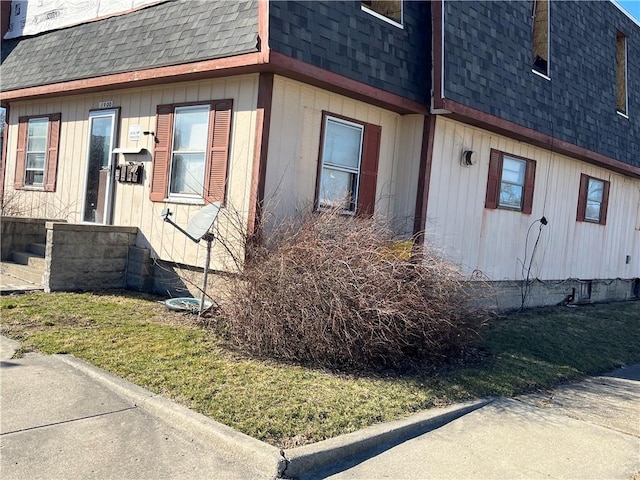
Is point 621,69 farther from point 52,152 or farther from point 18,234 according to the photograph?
point 18,234

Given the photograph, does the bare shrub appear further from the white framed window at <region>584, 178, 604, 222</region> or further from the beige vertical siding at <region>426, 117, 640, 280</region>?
the white framed window at <region>584, 178, 604, 222</region>

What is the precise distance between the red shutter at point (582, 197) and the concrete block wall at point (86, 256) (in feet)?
31.6

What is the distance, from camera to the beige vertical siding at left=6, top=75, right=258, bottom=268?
799cm

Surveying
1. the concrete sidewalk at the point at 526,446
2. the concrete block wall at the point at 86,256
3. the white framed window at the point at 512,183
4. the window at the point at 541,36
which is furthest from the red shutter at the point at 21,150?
the concrete sidewalk at the point at 526,446

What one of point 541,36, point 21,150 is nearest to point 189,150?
point 21,150

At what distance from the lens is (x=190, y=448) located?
409 centimetres

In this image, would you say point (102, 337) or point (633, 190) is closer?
point (102, 337)

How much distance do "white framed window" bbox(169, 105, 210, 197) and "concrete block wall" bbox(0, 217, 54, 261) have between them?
301cm

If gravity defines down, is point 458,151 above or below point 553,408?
above

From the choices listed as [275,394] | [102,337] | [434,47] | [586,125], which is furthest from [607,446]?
[586,125]

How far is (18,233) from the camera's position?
398 inches

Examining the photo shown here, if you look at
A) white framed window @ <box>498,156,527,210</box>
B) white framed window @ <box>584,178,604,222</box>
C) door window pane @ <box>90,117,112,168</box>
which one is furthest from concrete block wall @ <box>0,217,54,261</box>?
white framed window @ <box>584,178,604,222</box>

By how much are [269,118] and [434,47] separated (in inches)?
121

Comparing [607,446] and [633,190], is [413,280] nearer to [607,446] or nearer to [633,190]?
[607,446]
